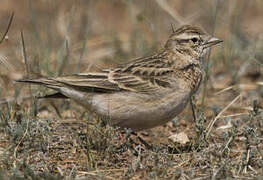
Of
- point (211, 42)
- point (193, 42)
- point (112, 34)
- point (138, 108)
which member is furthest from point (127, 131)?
point (112, 34)

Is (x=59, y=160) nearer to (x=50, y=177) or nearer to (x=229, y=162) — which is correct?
(x=50, y=177)

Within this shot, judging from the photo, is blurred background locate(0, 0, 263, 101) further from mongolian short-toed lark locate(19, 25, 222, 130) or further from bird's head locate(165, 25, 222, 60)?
mongolian short-toed lark locate(19, 25, 222, 130)

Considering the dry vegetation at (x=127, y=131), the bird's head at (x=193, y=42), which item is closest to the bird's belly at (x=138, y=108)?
the dry vegetation at (x=127, y=131)

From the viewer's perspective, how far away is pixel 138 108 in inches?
228

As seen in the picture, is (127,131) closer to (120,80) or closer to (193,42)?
(120,80)

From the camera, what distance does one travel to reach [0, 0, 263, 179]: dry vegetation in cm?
505

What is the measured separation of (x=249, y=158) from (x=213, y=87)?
3.14 meters

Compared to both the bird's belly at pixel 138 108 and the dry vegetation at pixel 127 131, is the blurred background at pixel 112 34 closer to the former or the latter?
the dry vegetation at pixel 127 131

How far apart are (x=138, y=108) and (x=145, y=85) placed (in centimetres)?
36

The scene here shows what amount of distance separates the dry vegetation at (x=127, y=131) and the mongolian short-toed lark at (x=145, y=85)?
8.6 inches

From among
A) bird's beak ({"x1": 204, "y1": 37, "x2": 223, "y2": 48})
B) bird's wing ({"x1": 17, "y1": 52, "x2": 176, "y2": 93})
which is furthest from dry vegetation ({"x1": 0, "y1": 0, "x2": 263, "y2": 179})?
bird's wing ({"x1": 17, "y1": 52, "x2": 176, "y2": 93})

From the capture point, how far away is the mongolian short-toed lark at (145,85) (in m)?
5.80

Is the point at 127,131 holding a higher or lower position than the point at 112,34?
lower

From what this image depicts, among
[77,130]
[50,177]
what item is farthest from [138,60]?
[50,177]
